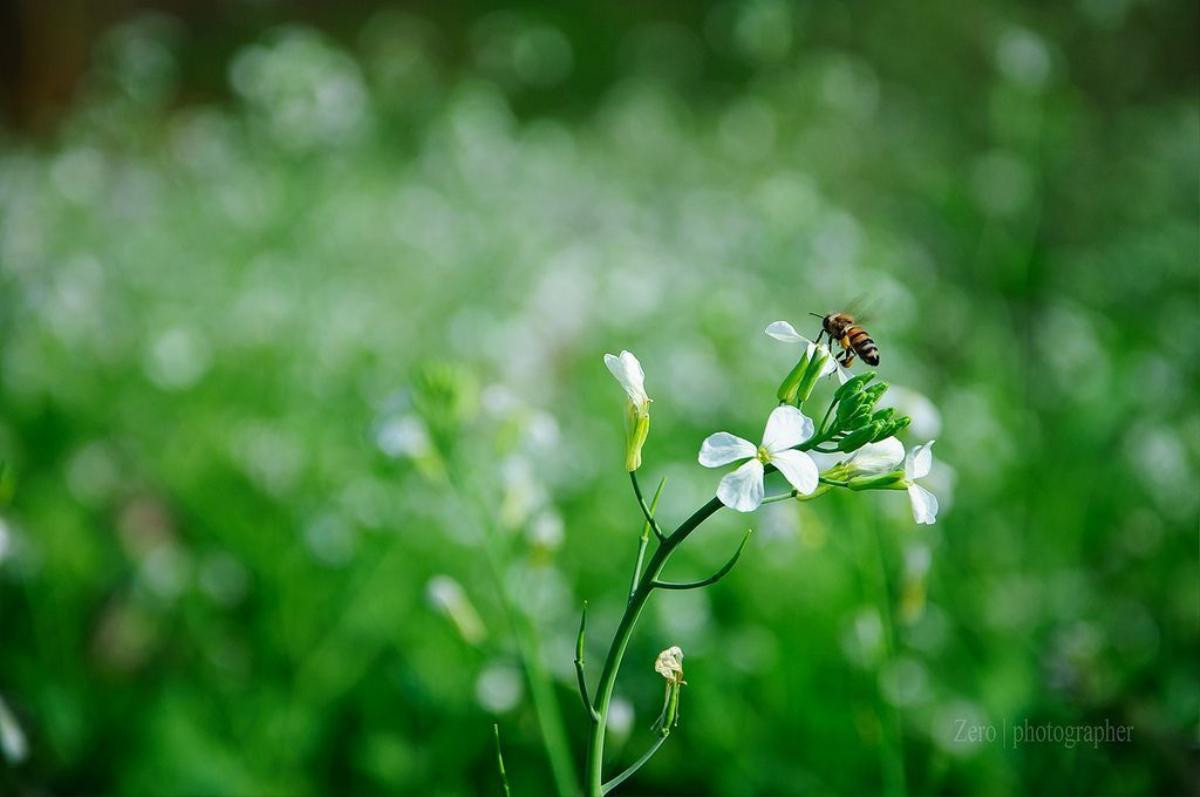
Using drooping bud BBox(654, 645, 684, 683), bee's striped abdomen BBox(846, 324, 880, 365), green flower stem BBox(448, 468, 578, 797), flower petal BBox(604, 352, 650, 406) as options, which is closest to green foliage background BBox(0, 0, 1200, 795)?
green flower stem BBox(448, 468, 578, 797)

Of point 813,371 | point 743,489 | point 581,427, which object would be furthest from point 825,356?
point 581,427

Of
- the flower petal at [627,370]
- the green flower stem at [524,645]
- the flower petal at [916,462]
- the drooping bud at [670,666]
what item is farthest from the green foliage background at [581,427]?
the flower petal at [916,462]

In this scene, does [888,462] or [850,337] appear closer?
[888,462]

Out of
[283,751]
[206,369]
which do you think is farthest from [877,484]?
[206,369]

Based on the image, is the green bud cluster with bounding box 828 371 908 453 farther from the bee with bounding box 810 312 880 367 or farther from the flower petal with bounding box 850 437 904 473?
the bee with bounding box 810 312 880 367

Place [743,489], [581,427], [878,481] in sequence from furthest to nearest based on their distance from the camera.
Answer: [581,427] < [878,481] < [743,489]

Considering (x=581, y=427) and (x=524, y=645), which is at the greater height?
(x=524, y=645)

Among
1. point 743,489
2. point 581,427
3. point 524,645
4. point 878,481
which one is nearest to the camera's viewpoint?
point 743,489

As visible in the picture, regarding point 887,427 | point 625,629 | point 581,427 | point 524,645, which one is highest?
point 887,427

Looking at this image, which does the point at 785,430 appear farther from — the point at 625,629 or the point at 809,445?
the point at 625,629
